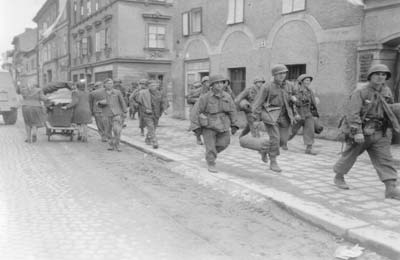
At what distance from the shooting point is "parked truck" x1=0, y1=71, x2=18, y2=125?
1786 cm

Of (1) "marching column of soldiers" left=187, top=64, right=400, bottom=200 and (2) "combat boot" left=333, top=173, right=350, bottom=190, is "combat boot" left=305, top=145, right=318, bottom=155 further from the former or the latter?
(2) "combat boot" left=333, top=173, right=350, bottom=190

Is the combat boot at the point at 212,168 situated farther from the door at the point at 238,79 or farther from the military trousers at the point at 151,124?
the door at the point at 238,79

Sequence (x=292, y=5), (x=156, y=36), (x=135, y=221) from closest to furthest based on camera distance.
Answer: (x=135, y=221) → (x=292, y=5) → (x=156, y=36)

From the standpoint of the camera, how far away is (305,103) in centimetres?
1008

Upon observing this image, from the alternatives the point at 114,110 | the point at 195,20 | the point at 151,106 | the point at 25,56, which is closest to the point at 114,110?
the point at 114,110

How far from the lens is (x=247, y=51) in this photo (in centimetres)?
1556

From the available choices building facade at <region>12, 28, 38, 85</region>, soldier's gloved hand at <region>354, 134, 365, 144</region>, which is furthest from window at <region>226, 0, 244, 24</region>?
building facade at <region>12, 28, 38, 85</region>

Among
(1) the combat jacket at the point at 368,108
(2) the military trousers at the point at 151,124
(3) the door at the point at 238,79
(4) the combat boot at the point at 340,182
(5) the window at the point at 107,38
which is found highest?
(5) the window at the point at 107,38

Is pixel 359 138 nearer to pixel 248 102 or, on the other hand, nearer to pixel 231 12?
pixel 248 102

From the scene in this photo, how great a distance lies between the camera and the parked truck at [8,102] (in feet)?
58.6

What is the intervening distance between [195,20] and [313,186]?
13.3 metres

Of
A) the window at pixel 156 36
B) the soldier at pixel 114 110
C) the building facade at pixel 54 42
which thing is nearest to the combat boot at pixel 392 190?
the soldier at pixel 114 110

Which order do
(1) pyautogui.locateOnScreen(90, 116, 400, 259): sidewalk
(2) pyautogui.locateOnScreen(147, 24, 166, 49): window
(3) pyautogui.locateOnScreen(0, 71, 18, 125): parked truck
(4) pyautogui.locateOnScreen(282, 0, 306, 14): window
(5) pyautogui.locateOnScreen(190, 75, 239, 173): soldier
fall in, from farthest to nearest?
(2) pyautogui.locateOnScreen(147, 24, 166, 49): window, (3) pyautogui.locateOnScreen(0, 71, 18, 125): parked truck, (4) pyautogui.locateOnScreen(282, 0, 306, 14): window, (5) pyautogui.locateOnScreen(190, 75, 239, 173): soldier, (1) pyautogui.locateOnScreen(90, 116, 400, 259): sidewalk

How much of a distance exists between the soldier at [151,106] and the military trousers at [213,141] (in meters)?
3.21
